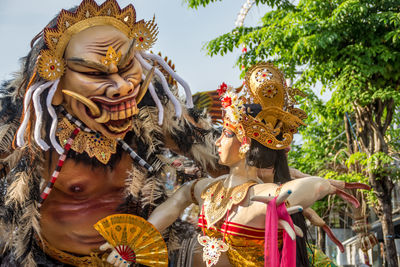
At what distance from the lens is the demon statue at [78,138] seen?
2.67m

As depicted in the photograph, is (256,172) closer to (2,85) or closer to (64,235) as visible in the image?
(64,235)

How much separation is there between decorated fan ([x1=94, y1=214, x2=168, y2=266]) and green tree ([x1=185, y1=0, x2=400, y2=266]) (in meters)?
4.42

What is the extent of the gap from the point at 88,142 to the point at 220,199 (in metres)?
0.84

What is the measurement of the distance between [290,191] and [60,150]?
126 cm

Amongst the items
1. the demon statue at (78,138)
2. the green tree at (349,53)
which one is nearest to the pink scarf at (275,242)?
the demon statue at (78,138)

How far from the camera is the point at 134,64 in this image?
2852mm

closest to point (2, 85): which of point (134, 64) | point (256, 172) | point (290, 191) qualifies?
point (134, 64)

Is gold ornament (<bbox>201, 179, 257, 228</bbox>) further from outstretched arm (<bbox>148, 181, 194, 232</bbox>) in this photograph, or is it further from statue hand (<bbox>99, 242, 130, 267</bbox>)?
statue hand (<bbox>99, 242, 130, 267</bbox>)

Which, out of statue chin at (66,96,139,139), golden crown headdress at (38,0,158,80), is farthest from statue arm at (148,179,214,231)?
golden crown headdress at (38,0,158,80)

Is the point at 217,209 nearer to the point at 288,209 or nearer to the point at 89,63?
the point at 288,209

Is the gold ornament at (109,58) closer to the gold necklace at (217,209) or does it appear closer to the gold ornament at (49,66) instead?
the gold ornament at (49,66)

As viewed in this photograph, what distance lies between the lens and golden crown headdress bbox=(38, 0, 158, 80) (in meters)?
2.65

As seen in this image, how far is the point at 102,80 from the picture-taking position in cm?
268

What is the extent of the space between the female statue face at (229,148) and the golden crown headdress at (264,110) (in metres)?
0.05
